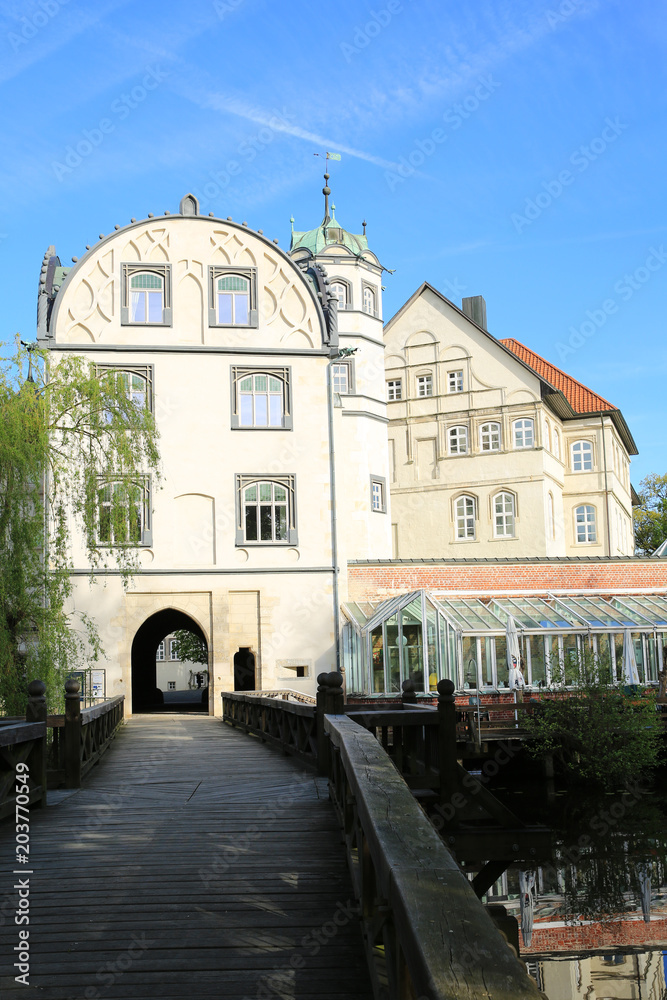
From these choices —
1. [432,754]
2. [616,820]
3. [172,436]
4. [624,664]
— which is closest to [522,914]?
[432,754]

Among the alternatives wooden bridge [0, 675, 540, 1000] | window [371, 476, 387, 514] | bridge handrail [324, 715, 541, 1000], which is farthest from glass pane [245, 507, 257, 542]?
bridge handrail [324, 715, 541, 1000]

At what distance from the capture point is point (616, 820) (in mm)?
18375

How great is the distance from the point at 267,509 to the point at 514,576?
Answer: 7.15 m

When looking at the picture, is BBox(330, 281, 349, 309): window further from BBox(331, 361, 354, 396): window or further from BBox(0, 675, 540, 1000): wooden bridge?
BBox(0, 675, 540, 1000): wooden bridge

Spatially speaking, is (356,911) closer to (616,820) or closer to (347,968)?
(347,968)

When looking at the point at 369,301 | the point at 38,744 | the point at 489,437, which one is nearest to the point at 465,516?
the point at 489,437

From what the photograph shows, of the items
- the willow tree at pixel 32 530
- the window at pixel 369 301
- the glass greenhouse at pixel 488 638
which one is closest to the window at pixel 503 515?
the window at pixel 369 301

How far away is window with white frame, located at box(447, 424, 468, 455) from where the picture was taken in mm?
41188

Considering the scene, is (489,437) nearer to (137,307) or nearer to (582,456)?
(582,456)

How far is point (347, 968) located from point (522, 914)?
777 cm

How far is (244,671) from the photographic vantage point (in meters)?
28.7

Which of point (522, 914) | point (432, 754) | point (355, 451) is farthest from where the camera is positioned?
point (355, 451)

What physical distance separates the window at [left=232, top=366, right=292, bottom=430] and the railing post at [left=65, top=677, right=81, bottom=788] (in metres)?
16.5

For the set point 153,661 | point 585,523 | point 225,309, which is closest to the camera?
point 225,309
